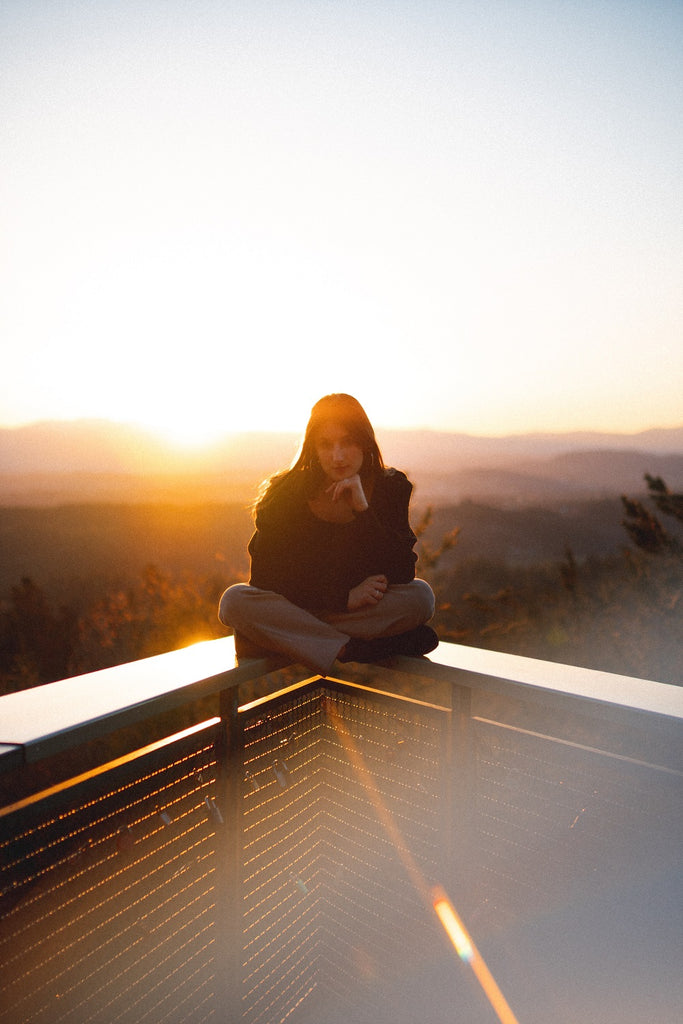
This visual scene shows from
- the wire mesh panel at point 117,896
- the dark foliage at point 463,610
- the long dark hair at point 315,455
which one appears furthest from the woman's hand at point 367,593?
the dark foliage at point 463,610

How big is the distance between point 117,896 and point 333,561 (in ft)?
3.00

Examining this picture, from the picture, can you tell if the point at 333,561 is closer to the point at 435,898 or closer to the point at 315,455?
the point at 315,455

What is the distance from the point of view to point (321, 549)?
1745 mm

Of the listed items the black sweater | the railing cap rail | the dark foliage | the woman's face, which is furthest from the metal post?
the dark foliage

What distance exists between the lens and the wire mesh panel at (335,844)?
1.59 meters

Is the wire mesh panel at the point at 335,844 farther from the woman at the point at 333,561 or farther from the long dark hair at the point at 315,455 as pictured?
the long dark hair at the point at 315,455

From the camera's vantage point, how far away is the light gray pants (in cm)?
159

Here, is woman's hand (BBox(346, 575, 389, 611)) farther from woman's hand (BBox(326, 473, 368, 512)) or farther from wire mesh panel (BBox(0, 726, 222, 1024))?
wire mesh panel (BBox(0, 726, 222, 1024))

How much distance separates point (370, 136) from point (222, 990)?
3.87m

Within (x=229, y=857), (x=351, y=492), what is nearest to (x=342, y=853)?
(x=229, y=857)

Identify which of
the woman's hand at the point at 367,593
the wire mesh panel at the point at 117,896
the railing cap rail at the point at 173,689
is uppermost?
the woman's hand at the point at 367,593

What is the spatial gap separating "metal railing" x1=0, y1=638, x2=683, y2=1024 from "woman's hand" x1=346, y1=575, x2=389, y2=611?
0.63ft

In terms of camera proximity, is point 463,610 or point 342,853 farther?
point 463,610

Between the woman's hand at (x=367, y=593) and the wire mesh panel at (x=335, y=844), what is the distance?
0.86 ft
